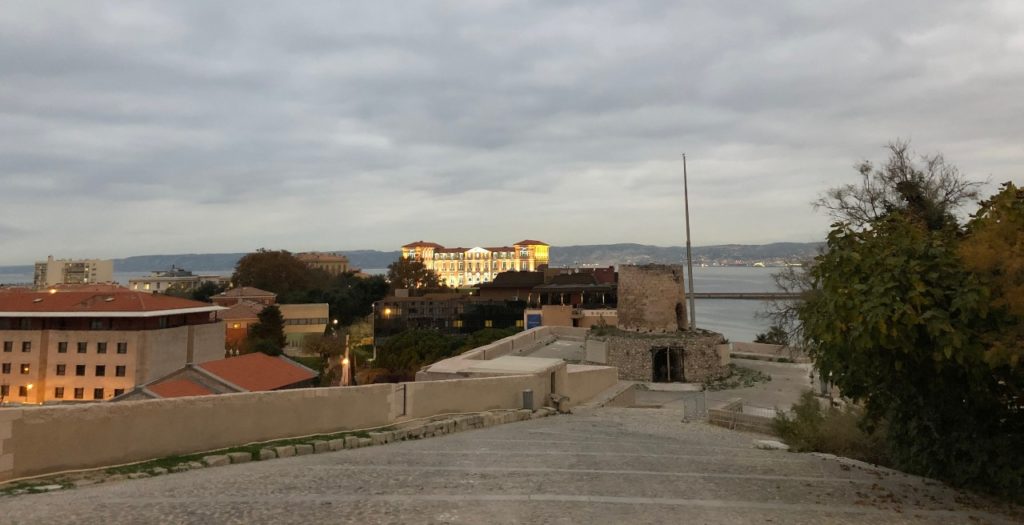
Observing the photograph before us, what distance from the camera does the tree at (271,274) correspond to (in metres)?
83.8

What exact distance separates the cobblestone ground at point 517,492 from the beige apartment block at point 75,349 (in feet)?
131

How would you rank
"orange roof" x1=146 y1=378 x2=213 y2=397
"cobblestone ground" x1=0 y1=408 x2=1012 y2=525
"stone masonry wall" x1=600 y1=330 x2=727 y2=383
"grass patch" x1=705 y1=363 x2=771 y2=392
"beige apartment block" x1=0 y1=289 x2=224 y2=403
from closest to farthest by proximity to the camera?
"cobblestone ground" x1=0 y1=408 x2=1012 y2=525, "grass patch" x1=705 y1=363 x2=771 y2=392, "stone masonry wall" x1=600 y1=330 x2=727 y2=383, "orange roof" x1=146 y1=378 x2=213 y2=397, "beige apartment block" x1=0 y1=289 x2=224 y2=403

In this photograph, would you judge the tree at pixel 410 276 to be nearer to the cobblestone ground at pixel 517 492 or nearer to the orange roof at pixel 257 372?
the orange roof at pixel 257 372

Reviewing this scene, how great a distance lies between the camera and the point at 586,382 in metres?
19.4

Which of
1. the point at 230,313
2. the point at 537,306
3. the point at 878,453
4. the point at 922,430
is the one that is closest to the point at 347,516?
the point at 922,430

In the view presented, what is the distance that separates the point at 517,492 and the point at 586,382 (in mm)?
12971

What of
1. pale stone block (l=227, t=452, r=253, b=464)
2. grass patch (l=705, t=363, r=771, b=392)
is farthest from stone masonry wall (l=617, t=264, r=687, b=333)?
pale stone block (l=227, t=452, r=253, b=464)

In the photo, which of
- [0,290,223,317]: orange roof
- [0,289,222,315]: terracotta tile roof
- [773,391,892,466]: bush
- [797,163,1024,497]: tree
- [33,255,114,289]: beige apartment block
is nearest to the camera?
[797,163,1024,497]: tree

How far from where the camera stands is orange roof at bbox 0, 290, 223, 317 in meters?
41.3

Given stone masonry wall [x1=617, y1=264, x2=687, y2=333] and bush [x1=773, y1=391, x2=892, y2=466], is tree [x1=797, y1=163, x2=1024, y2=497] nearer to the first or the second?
bush [x1=773, y1=391, x2=892, y2=466]

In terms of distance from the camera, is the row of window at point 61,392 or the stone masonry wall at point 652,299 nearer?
the stone masonry wall at point 652,299

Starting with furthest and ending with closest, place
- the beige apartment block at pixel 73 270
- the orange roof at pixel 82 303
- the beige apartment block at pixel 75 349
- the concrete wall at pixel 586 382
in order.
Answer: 1. the beige apartment block at pixel 73 270
2. the orange roof at pixel 82 303
3. the beige apartment block at pixel 75 349
4. the concrete wall at pixel 586 382

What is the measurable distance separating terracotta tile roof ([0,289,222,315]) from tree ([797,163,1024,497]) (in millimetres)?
45302

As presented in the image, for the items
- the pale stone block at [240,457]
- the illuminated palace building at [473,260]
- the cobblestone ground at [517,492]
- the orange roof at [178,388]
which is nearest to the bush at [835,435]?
the cobblestone ground at [517,492]
